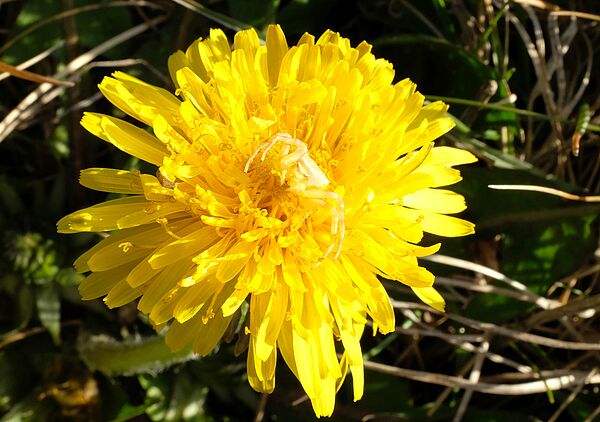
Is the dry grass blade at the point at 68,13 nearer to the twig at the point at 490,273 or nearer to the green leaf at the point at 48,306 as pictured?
the green leaf at the point at 48,306

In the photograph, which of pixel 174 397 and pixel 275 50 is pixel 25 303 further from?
pixel 275 50

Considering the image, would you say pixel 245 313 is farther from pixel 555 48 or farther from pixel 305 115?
pixel 555 48

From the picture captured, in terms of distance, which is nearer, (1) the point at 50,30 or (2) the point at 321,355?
(2) the point at 321,355

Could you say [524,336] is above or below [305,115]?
below

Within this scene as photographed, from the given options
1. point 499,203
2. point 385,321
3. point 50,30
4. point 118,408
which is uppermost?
point 50,30

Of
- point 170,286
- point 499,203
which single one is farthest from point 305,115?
point 499,203

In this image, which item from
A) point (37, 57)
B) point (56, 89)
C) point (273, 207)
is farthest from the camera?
point (56, 89)

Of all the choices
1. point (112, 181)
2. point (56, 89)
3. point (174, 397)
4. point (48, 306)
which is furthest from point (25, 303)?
point (112, 181)
